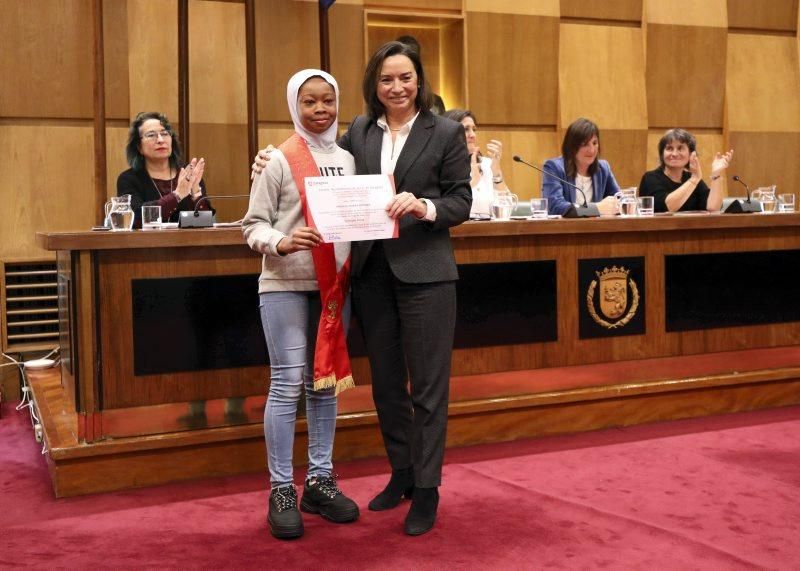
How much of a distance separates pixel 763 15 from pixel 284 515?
5465 millimetres

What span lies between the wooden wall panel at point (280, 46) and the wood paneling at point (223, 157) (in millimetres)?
223

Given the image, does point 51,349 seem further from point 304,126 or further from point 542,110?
point 542,110

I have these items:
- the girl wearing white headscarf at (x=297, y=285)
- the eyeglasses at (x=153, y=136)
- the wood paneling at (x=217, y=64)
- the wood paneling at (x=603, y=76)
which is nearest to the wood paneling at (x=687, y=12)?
the wood paneling at (x=603, y=76)

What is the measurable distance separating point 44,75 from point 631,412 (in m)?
3.39

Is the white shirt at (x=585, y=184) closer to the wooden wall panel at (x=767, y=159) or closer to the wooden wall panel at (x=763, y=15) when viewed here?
the wooden wall panel at (x=767, y=159)

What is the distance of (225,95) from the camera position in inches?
199

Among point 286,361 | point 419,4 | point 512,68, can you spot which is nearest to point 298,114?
point 286,361

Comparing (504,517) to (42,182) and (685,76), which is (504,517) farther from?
(685,76)

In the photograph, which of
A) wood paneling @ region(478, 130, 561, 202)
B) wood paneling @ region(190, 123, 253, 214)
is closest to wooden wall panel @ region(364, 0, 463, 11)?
wood paneling @ region(478, 130, 561, 202)

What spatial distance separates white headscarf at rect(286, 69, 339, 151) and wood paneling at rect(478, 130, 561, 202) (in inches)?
131

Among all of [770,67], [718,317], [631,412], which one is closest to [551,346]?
[631,412]

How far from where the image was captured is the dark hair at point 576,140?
13.6 ft

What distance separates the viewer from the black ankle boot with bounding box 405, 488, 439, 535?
2467 millimetres

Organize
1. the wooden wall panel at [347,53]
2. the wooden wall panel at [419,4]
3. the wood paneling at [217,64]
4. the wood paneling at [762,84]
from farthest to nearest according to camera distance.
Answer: the wood paneling at [762,84], the wooden wall panel at [419,4], the wooden wall panel at [347,53], the wood paneling at [217,64]
